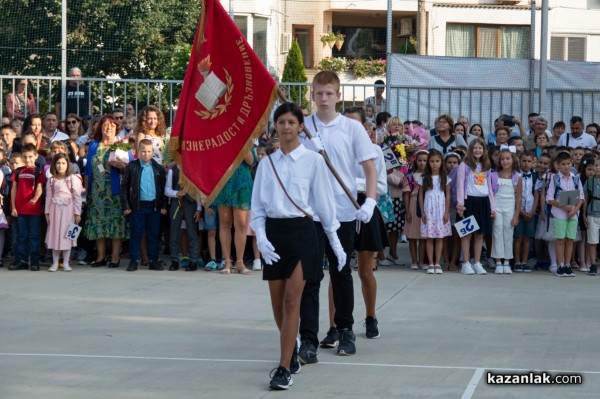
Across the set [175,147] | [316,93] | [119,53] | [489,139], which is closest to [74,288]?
[175,147]

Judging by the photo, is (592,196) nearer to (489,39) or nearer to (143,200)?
(143,200)

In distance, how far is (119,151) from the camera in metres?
14.1

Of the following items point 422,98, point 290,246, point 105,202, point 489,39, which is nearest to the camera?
Result: point 290,246

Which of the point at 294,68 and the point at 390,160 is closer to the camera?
the point at 390,160

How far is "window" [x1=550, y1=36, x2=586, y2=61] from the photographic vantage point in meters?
26.5

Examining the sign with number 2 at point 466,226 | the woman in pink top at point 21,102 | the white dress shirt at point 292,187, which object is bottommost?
the sign with number 2 at point 466,226

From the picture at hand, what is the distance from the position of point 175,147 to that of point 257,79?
0.89 metres

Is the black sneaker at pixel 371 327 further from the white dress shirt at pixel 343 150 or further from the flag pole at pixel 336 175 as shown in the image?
the flag pole at pixel 336 175

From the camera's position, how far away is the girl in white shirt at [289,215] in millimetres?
7199

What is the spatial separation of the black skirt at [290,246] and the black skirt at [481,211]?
22.7 feet

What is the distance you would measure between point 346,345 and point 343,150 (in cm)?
146

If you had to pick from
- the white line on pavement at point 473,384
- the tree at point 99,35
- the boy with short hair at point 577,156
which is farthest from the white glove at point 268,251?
the tree at point 99,35

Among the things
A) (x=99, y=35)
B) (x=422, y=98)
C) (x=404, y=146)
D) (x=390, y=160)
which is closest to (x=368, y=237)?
(x=390, y=160)

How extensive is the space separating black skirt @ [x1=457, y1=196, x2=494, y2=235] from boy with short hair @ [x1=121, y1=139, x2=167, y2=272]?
12.9 ft
